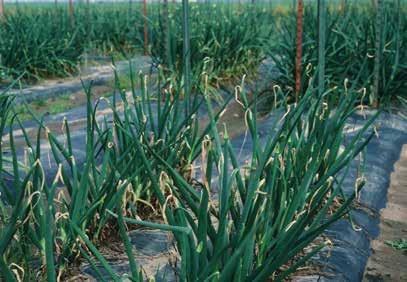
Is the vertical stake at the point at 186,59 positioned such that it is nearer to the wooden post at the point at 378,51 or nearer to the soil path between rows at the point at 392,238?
the soil path between rows at the point at 392,238

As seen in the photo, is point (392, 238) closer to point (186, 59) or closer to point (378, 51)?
point (186, 59)

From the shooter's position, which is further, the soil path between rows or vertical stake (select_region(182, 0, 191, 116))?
vertical stake (select_region(182, 0, 191, 116))

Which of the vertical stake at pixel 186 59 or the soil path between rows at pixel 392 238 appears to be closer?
the soil path between rows at pixel 392 238

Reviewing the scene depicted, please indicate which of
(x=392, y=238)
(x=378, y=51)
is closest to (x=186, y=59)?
A: (x=392, y=238)

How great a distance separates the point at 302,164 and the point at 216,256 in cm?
85

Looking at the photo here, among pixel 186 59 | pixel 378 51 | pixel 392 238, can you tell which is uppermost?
pixel 186 59

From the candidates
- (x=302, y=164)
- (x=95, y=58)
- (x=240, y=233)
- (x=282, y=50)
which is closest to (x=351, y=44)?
(x=282, y=50)

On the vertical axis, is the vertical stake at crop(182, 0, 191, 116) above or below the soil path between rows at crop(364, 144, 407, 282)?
above

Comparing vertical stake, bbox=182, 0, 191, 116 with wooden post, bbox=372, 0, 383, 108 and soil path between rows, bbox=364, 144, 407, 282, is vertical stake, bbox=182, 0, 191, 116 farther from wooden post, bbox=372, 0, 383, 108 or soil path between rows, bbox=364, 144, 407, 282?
wooden post, bbox=372, 0, 383, 108

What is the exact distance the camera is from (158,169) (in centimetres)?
244

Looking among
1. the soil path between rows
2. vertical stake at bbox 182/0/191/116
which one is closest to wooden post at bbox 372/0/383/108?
the soil path between rows

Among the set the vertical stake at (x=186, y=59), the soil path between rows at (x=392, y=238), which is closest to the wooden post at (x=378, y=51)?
the soil path between rows at (x=392, y=238)

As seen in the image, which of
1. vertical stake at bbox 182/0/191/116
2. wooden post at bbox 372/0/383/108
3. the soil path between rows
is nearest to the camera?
the soil path between rows

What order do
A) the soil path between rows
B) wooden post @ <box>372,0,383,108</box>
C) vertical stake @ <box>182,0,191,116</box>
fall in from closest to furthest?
the soil path between rows
vertical stake @ <box>182,0,191,116</box>
wooden post @ <box>372,0,383,108</box>
